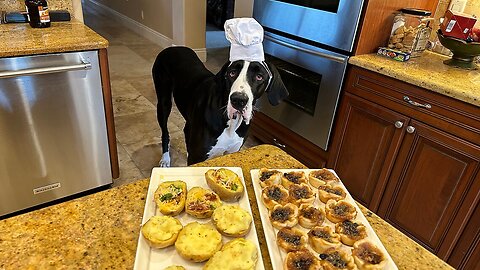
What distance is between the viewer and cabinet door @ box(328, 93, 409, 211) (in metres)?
1.82

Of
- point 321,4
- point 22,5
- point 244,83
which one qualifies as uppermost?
point 321,4

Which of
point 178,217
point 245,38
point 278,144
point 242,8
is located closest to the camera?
point 178,217

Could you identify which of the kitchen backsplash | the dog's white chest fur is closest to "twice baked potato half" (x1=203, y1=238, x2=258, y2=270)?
the dog's white chest fur

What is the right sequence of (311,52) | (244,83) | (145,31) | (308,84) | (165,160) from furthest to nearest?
(145,31), (165,160), (308,84), (311,52), (244,83)

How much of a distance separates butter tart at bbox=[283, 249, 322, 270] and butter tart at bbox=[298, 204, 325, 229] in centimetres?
7

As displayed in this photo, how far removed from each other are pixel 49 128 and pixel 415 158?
6.30 ft

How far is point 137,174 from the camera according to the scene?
2355 millimetres

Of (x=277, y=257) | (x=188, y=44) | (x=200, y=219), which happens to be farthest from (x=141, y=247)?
(x=188, y=44)

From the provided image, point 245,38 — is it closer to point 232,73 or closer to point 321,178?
point 232,73

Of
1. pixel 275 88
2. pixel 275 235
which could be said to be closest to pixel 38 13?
pixel 275 88

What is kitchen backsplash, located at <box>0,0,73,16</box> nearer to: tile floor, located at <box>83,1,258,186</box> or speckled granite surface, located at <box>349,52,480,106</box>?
tile floor, located at <box>83,1,258,186</box>

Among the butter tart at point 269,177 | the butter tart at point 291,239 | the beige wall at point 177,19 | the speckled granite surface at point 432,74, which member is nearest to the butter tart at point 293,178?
the butter tart at point 269,177

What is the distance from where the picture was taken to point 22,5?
80.5 inches

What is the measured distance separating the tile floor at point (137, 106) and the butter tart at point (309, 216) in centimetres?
182
